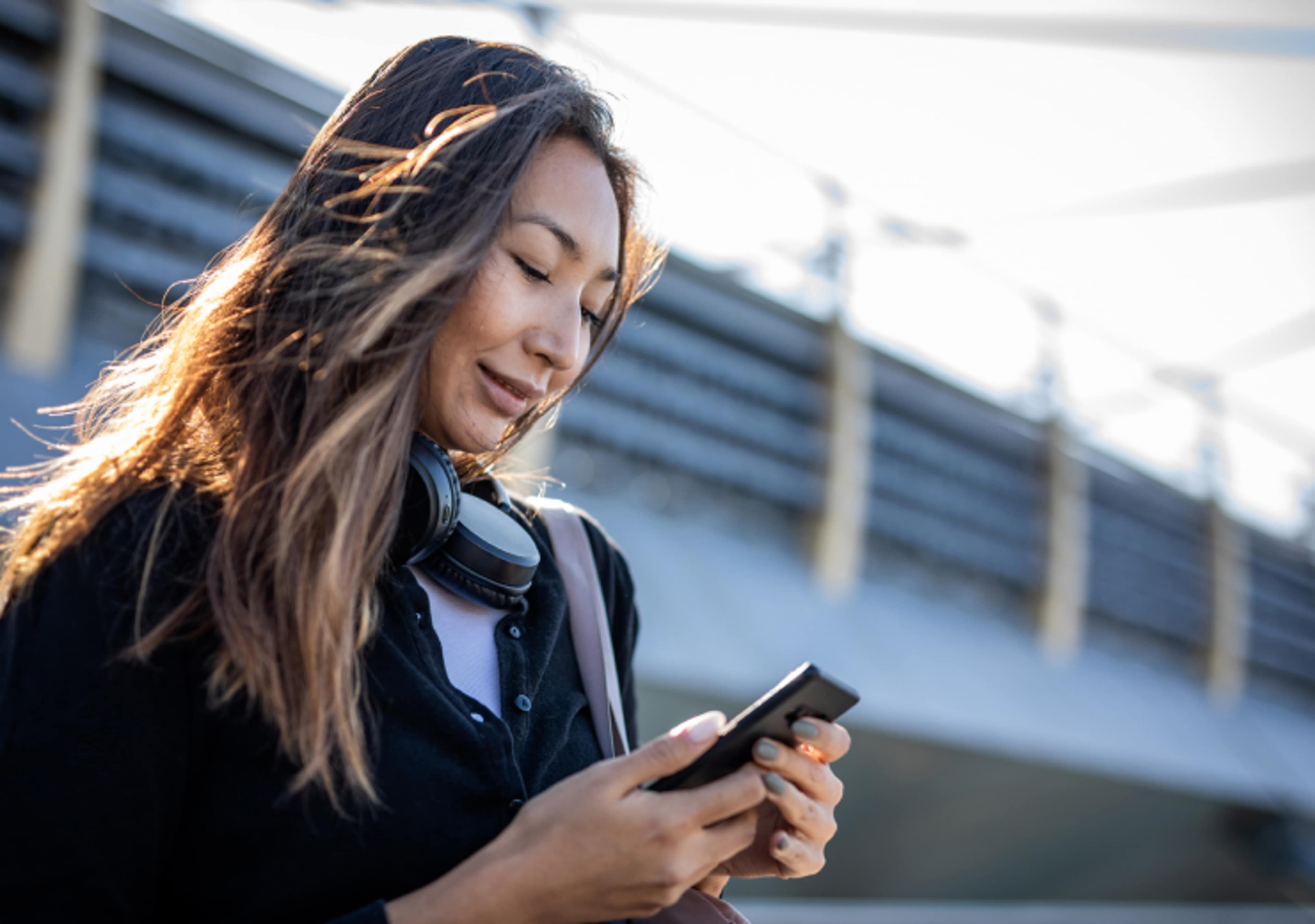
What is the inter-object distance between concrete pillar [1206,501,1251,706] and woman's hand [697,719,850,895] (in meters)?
10.1

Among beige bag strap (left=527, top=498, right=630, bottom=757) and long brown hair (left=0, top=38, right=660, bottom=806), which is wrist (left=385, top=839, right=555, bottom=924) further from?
beige bag strap (left=527, top=498, right=630, bottom=757)

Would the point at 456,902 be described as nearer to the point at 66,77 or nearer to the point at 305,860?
the point at 305,860

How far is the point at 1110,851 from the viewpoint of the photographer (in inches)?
305

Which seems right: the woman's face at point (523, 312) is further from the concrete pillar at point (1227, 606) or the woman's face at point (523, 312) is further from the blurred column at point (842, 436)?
the concrete pillar at point (1227, 606)

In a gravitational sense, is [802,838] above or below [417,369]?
below

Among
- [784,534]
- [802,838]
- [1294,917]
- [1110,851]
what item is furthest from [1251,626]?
[802,838]

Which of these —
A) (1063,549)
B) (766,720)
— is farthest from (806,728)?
(1063,549)

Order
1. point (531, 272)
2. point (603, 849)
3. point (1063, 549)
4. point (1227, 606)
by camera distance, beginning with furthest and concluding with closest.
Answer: point (1227, 606) < point (1063, 549) < point (531, 272) < point (603, 849)

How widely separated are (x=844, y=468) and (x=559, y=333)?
5.97 m

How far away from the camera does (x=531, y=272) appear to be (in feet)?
4.78

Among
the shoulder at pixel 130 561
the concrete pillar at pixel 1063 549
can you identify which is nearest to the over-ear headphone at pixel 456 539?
the shoulder at pixel 130 561

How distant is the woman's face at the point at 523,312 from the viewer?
1.42 meters

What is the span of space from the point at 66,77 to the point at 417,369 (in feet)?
11.9

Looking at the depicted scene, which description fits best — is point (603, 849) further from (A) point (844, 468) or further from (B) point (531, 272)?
(A) point (844, 468)
